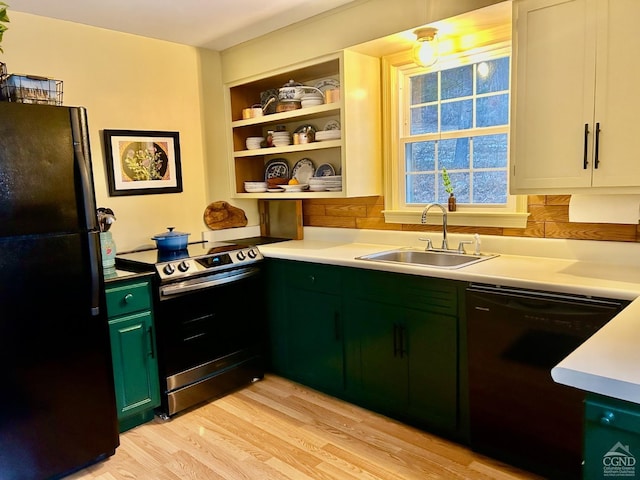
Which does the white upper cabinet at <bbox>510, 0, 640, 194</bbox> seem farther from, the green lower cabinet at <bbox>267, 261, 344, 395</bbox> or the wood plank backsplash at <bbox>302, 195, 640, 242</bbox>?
Result: the green lower cabinet at <bbox>267, 261, 344, 395</bbox>

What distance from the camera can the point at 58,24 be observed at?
2912 millimetres

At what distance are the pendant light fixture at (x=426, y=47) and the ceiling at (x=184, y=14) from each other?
1.76 ft

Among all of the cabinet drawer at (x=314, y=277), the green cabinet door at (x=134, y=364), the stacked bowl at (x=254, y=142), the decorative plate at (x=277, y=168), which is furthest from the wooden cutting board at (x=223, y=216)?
the green cabinet door at (x=134, y=364)

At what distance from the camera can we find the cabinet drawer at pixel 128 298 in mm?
2557

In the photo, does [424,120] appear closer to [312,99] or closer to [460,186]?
[460,186]

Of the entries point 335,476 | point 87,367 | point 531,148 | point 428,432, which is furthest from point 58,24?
point 428,432

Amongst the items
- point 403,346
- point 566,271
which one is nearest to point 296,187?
point 403,346

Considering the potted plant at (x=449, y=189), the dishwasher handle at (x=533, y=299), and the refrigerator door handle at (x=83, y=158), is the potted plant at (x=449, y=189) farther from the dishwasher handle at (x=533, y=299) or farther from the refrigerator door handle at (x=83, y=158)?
the refrigerator door handle at (x=83, y=158)

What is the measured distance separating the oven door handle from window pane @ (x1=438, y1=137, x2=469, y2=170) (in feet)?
4.61

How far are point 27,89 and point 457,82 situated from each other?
2.28m

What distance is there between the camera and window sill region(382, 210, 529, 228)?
266 centimetres

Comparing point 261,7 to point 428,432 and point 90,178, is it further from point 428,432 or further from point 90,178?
point 428,432

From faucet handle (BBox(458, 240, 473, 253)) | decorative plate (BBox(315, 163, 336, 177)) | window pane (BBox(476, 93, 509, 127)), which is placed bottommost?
faucet handle (BBox(458, 240, 473, 253))

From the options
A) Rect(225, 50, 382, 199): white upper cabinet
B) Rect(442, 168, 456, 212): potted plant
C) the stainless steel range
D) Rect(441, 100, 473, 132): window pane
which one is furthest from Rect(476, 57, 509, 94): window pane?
the stainless steel range
